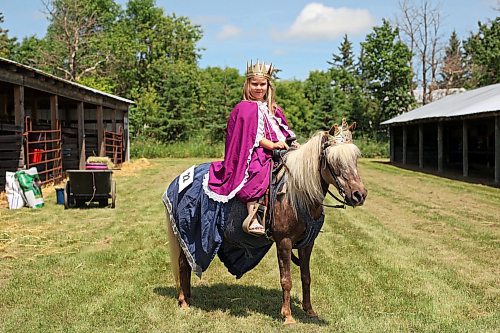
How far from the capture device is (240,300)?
545 cm

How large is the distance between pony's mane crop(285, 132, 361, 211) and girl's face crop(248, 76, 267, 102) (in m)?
0.63

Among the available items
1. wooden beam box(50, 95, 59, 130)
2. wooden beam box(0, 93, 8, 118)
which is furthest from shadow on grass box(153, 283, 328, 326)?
wooden beam box(0, 93, 8, 118)

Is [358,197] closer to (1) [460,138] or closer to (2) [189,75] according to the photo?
(1) [460,138]

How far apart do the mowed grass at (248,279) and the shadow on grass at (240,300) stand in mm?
11

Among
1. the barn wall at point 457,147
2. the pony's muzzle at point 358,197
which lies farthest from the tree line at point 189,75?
the pony's muzzle at point 358,197

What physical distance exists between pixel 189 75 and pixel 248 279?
38.5 m

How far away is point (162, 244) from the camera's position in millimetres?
8234

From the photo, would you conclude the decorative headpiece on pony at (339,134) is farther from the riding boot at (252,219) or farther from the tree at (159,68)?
the tree at (159,68)

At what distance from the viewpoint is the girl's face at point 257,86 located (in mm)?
4809

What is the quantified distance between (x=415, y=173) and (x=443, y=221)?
12.7 meters

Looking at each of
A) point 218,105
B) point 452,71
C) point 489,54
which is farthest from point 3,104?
point 452,71

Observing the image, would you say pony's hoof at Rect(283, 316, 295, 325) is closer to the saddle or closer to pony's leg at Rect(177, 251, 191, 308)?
the saddle

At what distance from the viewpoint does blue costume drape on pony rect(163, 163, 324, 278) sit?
4.73 metres

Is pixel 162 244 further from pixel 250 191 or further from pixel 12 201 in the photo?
pixel 12 201
